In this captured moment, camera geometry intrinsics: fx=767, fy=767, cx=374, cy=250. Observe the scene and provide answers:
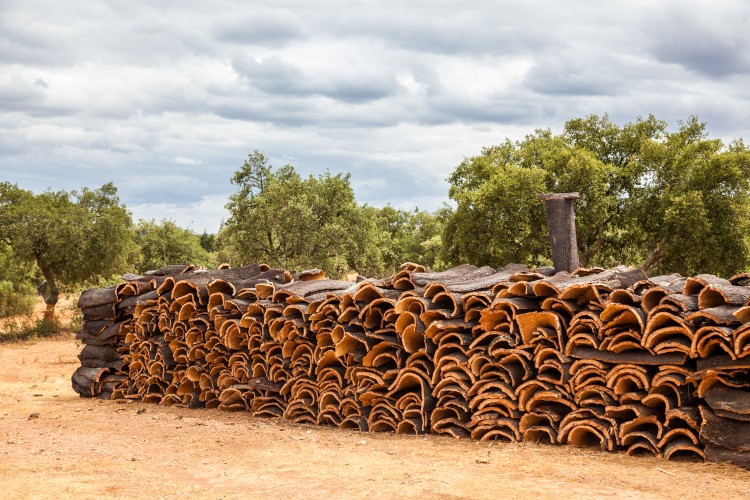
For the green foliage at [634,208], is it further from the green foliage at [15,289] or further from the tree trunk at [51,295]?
the green foliage at [15,289]

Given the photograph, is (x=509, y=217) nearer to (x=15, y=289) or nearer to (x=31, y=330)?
(x=31, y=330)

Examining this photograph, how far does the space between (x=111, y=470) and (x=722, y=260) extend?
23.2 m

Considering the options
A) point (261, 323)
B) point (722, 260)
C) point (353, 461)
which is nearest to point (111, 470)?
point (353, 461)

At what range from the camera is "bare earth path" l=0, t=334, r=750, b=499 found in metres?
6.04

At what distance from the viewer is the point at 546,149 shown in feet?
96.2

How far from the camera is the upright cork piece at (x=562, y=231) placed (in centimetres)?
969

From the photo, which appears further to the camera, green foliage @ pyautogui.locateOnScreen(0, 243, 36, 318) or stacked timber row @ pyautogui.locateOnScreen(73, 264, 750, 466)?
green foliage @ pyautogui.locateOnScreen(0, 243, 36, 318)

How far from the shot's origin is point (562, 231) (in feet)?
32.1

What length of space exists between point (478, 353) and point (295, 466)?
2.19 m

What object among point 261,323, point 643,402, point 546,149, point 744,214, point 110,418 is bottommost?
point 110,418

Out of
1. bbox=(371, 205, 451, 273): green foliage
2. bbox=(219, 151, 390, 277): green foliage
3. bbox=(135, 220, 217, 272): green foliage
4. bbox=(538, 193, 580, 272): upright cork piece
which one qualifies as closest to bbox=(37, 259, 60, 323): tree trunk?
bbox=(219, 151, 390, 277): green foliage

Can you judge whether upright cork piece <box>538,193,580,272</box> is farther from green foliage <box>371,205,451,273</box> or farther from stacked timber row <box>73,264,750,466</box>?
green foliage <box>371,205,451,273</box>

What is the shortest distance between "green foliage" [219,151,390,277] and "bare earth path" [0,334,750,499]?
670 inches

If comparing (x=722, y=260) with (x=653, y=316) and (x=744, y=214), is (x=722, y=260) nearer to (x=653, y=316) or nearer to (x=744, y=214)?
(x=744, y=214)
